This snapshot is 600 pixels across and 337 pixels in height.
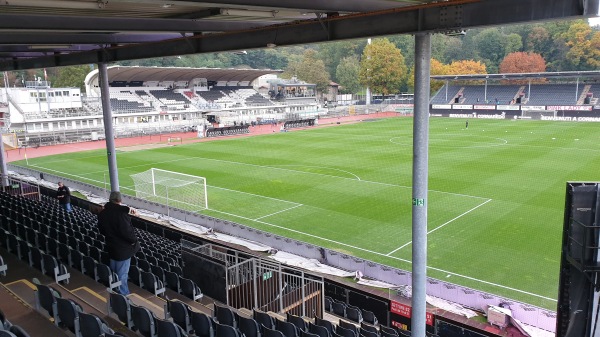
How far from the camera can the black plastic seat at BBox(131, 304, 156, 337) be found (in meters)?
5.77

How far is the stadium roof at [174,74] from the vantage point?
55.8 metres

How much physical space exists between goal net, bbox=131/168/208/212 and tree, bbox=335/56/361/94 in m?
79.3

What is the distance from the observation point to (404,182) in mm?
25516

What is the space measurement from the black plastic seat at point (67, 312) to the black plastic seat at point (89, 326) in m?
0.10

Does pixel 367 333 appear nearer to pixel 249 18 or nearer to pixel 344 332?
pixel 344 332

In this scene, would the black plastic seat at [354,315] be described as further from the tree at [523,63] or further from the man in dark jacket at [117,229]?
the tree at [523,63]

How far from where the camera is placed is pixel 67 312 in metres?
5.63

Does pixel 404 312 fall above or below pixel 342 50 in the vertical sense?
below

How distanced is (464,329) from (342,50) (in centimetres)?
10703

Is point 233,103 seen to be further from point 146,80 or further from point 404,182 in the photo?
point 404,182

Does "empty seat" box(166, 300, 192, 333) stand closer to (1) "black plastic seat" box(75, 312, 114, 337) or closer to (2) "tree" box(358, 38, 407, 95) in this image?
(1) "black plastic seat" box(75, 312, 114, 337)

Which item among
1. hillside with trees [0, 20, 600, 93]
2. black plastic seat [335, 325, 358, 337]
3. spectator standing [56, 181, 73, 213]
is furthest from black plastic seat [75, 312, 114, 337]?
hillside with trees [0, 20, 600, 93]

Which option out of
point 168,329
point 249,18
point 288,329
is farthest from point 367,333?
point 249,18

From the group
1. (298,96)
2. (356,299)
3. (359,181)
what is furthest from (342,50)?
(356,299)
